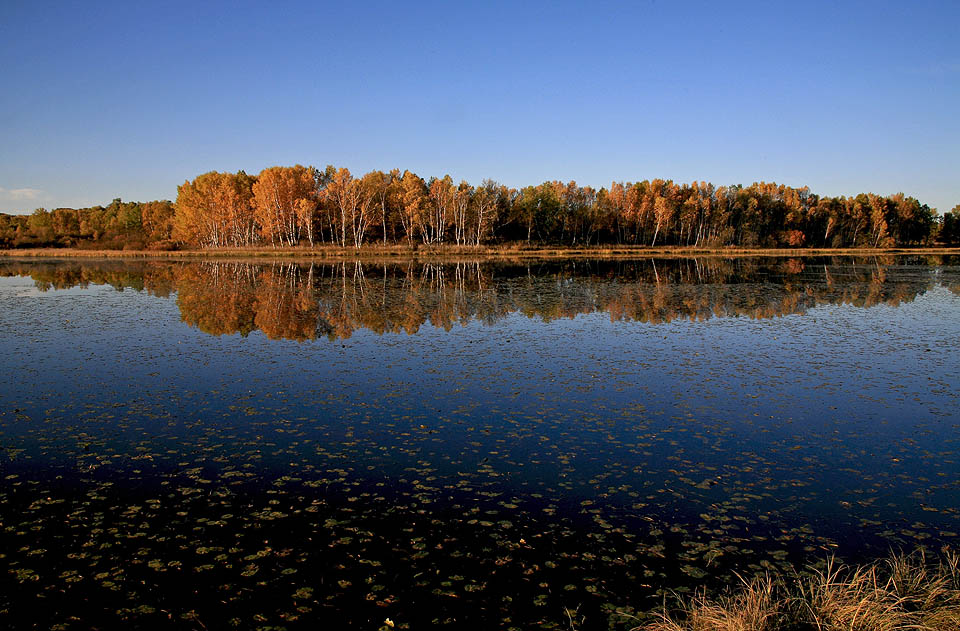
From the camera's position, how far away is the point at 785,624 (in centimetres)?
475

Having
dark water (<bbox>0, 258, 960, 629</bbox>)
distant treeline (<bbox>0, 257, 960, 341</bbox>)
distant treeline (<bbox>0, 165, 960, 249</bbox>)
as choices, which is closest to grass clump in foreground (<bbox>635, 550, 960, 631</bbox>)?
dark water (<bbox>0, 258, 960, 629</bbox>)

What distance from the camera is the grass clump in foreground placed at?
15.0 feet

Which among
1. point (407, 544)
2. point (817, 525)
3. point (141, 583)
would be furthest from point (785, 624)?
point (141, 583)

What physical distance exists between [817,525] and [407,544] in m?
5.14

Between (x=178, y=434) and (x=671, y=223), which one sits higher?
(x=671, y=223)

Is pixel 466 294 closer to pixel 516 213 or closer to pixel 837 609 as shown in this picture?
pixel 837 609

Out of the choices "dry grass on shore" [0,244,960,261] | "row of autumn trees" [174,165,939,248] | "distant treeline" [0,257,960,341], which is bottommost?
"distant treeline" [0,257,960,341]

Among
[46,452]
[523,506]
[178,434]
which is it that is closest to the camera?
[523,506]

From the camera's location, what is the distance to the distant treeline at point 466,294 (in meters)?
23.2

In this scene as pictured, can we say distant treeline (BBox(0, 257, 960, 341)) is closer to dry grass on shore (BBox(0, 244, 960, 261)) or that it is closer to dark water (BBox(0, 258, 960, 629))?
dark water (BBox(0, 258, 960, 629))

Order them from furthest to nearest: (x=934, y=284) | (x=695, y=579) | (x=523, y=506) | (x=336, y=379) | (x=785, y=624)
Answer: (x=934, y=284), (x=336, y=379), (x=523, y=506), (x=695, y=579), (x=785, y=624)

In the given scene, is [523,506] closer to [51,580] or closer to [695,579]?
[695,579]

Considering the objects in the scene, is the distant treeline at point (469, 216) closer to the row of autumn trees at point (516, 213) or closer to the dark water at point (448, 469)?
the row of autumn trees at point (516, 213)

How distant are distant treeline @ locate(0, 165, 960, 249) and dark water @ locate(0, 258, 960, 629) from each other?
62.7 m
